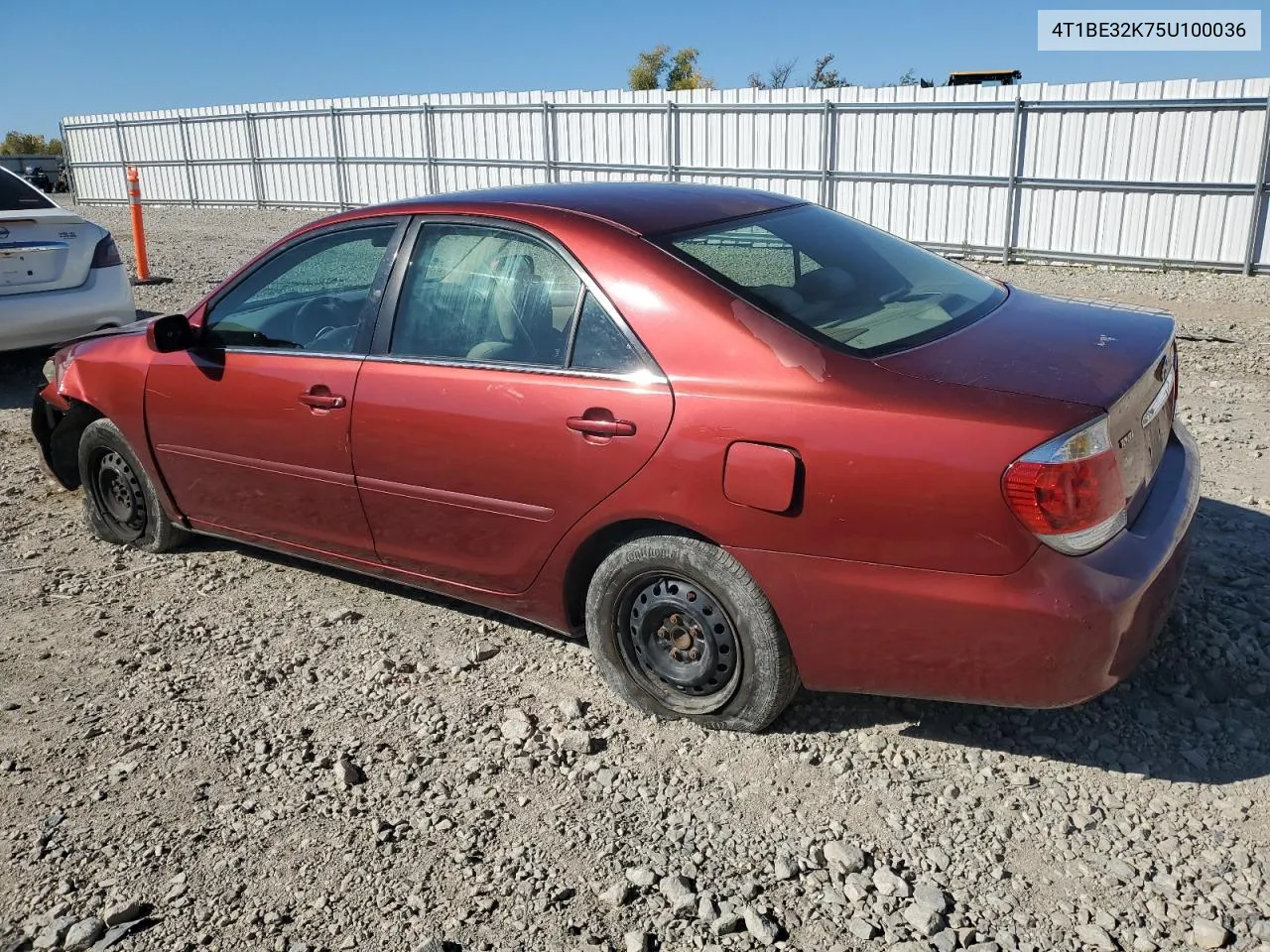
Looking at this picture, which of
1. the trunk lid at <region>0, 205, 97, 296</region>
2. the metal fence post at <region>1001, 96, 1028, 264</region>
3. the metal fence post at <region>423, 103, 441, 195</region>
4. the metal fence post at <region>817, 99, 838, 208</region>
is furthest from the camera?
the metal fence post at <region>423, 103, 441, 195</region>

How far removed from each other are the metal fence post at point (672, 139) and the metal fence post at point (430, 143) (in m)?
5.75

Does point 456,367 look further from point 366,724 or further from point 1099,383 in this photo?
point 1099,383

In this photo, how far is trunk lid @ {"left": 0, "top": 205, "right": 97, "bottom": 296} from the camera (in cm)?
720

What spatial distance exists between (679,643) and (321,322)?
190 cm

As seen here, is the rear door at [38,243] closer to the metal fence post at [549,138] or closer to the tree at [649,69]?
the metal fence post at [549,138]

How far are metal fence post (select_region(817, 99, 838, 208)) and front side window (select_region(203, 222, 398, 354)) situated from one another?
13064mm

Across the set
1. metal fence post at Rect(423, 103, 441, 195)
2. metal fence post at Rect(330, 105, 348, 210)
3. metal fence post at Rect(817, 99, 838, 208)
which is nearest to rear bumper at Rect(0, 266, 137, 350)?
metal fence post at Rect(817, 99, 838, 208)

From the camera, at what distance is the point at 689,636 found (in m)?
3.21

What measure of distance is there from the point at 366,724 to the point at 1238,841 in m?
2.51

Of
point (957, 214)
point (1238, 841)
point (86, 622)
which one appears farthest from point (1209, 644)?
point (957, 214)

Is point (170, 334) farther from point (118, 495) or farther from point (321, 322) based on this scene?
point (118, 495)

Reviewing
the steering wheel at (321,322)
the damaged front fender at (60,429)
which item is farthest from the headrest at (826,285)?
the damaged front fender at (60,429)

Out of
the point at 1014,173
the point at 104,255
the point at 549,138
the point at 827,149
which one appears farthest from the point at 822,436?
the point at 549,138

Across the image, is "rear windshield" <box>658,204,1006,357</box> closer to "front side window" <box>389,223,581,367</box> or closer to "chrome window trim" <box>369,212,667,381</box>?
"chrome window trim" <box>369,212,667,381</box>
